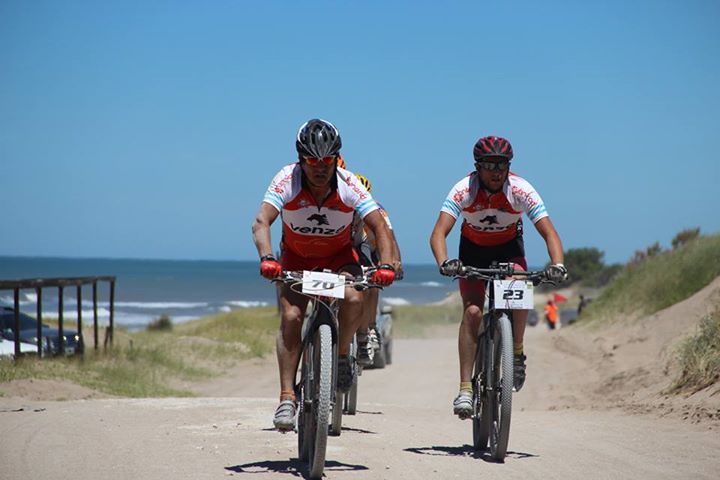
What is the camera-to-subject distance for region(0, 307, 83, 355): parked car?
18141mm

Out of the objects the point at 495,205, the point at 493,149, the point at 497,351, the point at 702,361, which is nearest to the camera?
the point at 497,351

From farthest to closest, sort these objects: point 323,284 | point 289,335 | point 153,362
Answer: point 153,362
point 289,335
point 323,284

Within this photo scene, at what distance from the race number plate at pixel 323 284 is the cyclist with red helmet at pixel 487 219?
138 centimetres

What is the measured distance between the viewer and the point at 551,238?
8.33 metres

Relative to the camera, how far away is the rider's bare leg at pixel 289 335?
7.23 m

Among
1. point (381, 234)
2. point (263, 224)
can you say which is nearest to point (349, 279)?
point (381, 234)

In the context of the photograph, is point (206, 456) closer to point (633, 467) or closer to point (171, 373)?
point (633, 467)

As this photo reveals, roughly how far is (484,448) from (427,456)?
2.10 feet

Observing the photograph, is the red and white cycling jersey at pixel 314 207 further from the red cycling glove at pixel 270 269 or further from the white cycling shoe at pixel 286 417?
the white cycling shoe at pixel 286 417

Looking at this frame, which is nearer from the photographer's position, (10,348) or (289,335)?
(289,335)

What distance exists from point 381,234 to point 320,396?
130 cm

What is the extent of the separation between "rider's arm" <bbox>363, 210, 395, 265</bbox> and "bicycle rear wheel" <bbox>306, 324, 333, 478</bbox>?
0.72m

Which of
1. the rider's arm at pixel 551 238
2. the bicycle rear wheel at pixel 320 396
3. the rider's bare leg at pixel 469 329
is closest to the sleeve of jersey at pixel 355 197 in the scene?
the bicycle rear wheel at pixel 320 396

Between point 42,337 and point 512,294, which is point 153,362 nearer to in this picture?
point 42,337
